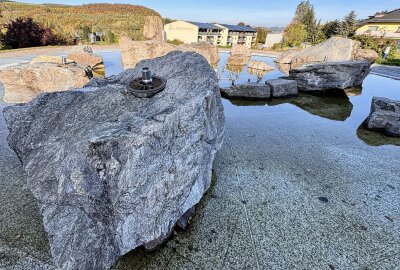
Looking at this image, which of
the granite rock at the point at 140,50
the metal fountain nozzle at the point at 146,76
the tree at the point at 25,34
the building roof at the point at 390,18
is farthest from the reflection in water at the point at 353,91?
the building roof at the point at 390,18

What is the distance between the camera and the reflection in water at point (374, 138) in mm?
6625

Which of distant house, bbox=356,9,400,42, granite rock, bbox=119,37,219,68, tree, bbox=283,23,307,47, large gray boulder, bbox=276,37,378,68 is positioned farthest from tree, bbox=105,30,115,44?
distant house, bbox=356,9,400,42

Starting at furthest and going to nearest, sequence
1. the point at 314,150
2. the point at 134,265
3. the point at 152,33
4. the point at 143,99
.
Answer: the point at 152,33 < the point at 314,150 < the point at 143,99 < the point at 134,265

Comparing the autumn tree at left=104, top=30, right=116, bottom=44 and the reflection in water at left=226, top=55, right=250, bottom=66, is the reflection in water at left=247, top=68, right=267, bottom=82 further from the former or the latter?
the autumn tree at left=104, top=30, right=116, bottom=44

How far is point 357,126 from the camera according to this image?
7.76 metres

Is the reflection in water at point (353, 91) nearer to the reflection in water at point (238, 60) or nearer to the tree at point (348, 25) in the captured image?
the reflection in water at point (238, 60)

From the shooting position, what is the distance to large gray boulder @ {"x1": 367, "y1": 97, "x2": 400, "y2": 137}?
6.96 metres

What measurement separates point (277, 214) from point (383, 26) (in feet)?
183

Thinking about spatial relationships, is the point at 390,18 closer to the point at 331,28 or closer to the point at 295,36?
the point at 331,28

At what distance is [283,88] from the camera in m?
10.2

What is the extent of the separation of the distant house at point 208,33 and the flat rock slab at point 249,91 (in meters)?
32.0

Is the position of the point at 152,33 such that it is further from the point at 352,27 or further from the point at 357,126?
the point at 352,27

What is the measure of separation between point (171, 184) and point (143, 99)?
1.32 metres

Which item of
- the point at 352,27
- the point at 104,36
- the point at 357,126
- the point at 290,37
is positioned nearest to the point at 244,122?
the point at 357,126
